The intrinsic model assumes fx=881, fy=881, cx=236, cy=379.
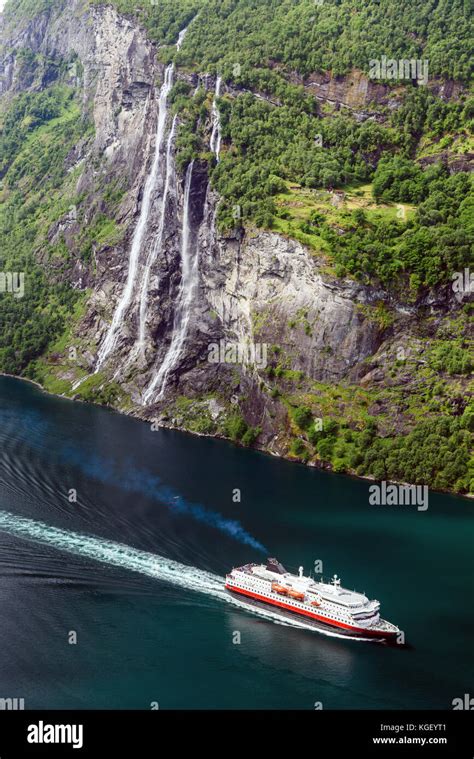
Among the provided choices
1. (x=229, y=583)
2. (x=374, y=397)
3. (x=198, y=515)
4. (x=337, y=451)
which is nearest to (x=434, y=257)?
(x=374, y=397)

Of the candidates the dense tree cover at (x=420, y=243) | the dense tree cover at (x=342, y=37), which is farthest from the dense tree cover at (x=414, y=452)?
the dense tree cover at (x=342, y=37)

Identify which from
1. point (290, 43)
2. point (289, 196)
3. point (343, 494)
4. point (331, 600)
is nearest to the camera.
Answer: point (331, 600)

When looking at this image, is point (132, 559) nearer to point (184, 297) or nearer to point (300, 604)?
point (300, 604)

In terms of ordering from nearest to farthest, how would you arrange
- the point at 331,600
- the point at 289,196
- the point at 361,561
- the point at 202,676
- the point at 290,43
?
the point at 202,676, the point at 331,600, the point at 361,561, the point at 289,196, the point at 290,43

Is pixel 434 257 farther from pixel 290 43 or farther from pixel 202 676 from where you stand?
pixel 202 676

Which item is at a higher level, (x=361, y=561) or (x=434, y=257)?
(x=434, y=257)

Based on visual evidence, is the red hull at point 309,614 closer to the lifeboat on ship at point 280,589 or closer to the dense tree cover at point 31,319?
the lifeboat on ship at point 280,589

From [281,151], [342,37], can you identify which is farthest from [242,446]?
[342,37]
